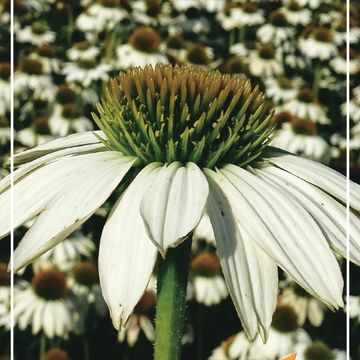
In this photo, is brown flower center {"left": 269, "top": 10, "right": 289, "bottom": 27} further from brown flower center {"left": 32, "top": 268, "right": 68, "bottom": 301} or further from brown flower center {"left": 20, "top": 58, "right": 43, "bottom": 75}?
brown flower center {"left": 32, "top": 268, "right": 68, "bottom": 301}

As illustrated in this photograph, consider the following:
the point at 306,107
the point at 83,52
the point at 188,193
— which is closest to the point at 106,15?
the point at 83,52

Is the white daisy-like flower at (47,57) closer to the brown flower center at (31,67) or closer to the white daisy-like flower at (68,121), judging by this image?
the brown flower center at (31,67)

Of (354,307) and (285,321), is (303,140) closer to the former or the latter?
(354,307)

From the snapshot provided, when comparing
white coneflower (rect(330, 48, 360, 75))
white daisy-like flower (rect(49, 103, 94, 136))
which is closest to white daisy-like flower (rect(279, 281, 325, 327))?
white daisy-like flower (rect(49, 103, 94, 136))

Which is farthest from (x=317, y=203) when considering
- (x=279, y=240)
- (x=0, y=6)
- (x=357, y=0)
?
(x=357, y=0)

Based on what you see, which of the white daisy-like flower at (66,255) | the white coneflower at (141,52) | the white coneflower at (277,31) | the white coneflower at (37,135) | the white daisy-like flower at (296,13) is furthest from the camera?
the white daisy-like flower at (296,13)

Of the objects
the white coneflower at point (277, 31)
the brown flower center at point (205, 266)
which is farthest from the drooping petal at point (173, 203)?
the white coneflower at point (277, 31)

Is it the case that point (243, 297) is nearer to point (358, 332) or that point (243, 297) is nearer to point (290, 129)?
point (358, 332)
